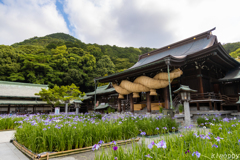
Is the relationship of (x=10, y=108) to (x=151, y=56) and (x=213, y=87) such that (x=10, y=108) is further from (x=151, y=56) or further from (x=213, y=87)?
(x=213, y=87)

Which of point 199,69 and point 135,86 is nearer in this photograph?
point 199,69

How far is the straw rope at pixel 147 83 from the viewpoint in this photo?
31.2 ft

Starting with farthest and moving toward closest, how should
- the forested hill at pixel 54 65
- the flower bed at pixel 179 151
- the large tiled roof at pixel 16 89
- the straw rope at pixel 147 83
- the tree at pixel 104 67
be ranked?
the tree at pixel 104 67 → the forested hill at pixel 54 65 → the large tiled roof at pixel 16 89 → the straw rope at pixel 147 83 → the flower bed at pixel 179 151

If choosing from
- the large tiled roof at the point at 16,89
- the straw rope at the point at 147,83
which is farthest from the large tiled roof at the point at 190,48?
the large tiled roof at the point at 16,89

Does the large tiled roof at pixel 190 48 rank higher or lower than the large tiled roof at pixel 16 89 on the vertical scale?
higher

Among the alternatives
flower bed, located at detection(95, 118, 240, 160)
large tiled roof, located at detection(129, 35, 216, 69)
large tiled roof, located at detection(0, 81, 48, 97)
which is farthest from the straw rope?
large tiled roof, located at detection(0, 81, 48, 97)

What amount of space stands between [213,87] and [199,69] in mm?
2788

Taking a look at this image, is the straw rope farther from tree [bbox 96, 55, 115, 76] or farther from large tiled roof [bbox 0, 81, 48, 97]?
tree [bbox 96, 55, 115, 76]

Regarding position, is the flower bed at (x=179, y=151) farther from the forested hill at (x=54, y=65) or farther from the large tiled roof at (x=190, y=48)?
the forested hill at (x=54, y=65)

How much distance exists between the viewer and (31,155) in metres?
3.09

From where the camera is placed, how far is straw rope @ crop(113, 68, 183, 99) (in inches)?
374

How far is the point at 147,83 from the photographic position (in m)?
10.8

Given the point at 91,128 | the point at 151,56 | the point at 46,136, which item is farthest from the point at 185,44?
the point at 46,136

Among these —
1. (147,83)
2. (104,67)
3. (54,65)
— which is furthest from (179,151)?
(104,67)
